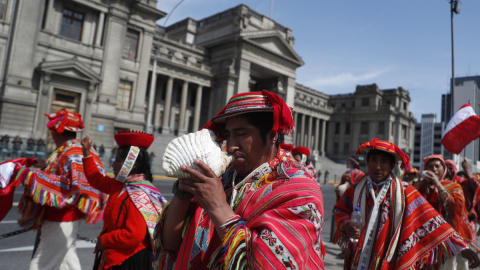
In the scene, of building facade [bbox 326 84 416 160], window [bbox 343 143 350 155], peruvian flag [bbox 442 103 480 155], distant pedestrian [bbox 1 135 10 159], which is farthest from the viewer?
window [bbox 343 143 350 155]

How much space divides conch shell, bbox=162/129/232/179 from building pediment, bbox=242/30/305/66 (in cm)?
4177

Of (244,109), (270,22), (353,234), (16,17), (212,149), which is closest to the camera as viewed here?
(212,149)

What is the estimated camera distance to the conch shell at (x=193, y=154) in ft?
5.19

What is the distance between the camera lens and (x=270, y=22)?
48312 millimetres

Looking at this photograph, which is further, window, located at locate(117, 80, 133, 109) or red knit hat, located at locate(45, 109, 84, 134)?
window, located at locate(117, 80, 133, 109)

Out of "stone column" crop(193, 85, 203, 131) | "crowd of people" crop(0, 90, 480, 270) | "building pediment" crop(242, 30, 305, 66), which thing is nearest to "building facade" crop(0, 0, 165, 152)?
"stone column" crop(193, 85, 203, 131)

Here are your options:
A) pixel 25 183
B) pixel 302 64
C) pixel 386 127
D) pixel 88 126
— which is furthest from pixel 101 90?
pixel 386 127

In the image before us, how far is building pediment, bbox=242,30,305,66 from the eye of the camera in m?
43.0

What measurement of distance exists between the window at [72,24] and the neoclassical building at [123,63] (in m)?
0.07

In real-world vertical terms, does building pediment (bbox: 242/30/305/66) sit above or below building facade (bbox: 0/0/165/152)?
above

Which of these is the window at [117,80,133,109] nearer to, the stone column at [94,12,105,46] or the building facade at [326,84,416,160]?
the stone column at [94,12,105,46]

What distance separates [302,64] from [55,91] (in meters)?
34.0

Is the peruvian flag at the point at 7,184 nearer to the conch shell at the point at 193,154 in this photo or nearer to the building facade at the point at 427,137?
the conch shell at the point at 193,154

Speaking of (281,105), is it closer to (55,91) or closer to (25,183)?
(25,183)
